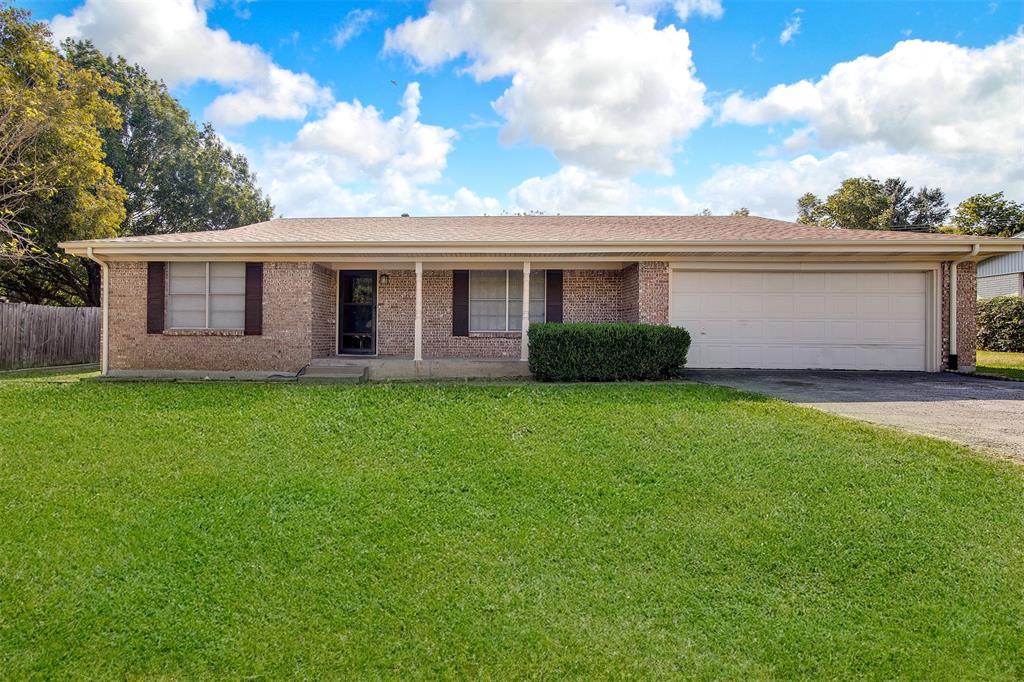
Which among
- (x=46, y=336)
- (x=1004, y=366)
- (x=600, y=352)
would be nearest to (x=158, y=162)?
(x=46, y=336)

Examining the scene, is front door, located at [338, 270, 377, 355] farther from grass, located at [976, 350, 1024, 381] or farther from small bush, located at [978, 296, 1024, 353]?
small bush, located at [978, 296, 1024, 353]

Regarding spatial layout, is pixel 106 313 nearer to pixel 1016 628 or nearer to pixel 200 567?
pixel 200 567

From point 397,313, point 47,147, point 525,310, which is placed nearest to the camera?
point 525,310

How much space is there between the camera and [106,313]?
420 inches

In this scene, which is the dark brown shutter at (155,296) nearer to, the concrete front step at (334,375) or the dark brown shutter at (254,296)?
the dark brown shutter at (254,296)

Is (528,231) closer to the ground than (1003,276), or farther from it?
closer to the ground

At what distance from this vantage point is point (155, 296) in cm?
1070

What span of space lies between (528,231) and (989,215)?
3376 cm

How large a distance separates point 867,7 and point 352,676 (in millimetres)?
15159

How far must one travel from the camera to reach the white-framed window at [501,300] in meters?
11.9

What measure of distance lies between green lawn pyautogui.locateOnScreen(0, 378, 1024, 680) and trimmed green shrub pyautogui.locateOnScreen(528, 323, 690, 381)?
3225 mm

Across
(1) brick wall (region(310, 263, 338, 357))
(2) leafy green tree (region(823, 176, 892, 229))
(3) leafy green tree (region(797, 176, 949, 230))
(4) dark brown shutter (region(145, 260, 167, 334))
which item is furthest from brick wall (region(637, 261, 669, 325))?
(2) leafy green tree (region(823, 176, 892, 229))

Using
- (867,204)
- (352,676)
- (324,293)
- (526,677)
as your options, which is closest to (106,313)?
(324,293)

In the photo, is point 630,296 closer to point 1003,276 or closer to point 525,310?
point 525,310
